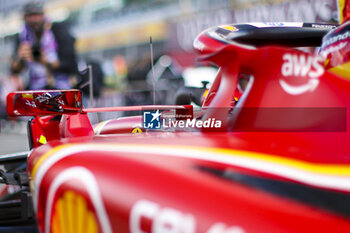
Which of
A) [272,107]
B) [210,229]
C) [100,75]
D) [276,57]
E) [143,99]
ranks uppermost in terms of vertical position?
[276,57]

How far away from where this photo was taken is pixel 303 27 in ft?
6.41

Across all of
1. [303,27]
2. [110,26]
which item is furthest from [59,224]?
[110,26]

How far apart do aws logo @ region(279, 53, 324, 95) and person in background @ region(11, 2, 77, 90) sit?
194 inches

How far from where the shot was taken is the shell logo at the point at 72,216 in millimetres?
1119

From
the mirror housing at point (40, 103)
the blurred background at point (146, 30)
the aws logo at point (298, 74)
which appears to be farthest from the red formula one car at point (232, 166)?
the blurred background at point (146, 30)

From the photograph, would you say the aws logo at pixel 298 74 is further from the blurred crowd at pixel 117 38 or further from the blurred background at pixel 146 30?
the blurred background at pixel 146 30

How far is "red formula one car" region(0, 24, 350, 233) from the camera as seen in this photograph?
87cm

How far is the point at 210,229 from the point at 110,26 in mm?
15252

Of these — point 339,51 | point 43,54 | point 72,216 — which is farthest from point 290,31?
point 43,54

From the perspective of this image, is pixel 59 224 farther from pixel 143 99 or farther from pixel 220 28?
pixel 143 99

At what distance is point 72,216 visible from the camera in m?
1.18

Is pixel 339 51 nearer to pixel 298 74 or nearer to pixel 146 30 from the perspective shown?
pixel 298 74

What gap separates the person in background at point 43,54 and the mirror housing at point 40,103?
13.9ft

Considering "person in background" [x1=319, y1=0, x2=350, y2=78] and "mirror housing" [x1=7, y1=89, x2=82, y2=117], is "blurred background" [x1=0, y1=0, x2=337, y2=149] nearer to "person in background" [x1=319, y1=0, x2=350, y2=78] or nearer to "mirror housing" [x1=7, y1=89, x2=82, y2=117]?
"mirror housing" [x1=7, y1=89, x2=82, y2=117]
